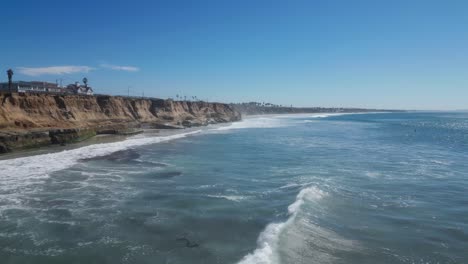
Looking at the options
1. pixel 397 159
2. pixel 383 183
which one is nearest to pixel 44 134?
pixel 383 183

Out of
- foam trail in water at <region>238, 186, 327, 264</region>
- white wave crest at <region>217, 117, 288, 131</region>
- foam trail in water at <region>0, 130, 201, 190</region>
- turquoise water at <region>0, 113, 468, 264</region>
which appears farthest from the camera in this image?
white wave crest at <region>217, 117, 288, 131</region>

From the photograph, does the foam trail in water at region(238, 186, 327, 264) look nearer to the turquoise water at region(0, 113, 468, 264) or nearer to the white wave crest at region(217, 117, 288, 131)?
the turquoise water at region(0, 113, 468, 264)

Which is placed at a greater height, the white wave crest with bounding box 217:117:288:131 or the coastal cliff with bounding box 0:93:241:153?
the coastal cliff with bounding box 0:93:241:153

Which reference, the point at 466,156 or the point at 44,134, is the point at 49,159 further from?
the point at 466,156

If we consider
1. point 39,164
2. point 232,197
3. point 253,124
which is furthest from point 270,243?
point 253,124

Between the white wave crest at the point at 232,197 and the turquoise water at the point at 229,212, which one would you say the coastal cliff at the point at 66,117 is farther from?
the white wave crest at the point at 232,197

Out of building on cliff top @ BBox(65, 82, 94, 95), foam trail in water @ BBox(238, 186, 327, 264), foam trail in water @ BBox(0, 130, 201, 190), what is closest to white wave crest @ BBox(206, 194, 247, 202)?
foam trail in water @ BBox(238, 186, 327, 264)
